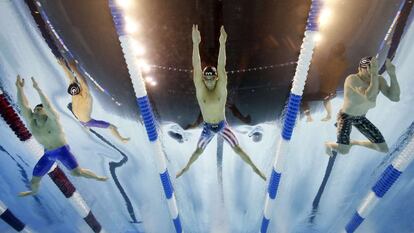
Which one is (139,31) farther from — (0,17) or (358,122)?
(358,122)

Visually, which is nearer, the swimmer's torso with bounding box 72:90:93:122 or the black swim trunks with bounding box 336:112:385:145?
the black swim trunks with bounding box 336:112:385:145

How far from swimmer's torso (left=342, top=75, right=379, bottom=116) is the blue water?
2.17ft

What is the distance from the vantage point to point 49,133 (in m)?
4.48

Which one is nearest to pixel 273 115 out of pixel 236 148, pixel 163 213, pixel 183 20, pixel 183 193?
pixel 236 148

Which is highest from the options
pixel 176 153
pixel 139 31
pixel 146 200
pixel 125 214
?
pixel 139 31

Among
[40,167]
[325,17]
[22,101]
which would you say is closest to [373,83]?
[325,17]

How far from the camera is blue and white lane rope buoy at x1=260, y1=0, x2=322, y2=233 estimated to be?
346 cm

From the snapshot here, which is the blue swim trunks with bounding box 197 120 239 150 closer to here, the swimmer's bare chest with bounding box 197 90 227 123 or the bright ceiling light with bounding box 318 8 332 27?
the swimmer's bare chest with bounding box 197 90 227 123

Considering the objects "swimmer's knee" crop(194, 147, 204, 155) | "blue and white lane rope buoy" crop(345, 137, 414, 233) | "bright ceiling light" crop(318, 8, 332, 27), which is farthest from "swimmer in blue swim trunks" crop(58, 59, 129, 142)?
"blue and white lane rope buoy" crop(345, 137, 414, 233)

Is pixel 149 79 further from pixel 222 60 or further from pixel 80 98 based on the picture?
pixel 222 60

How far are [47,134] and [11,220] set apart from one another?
13.2 ft

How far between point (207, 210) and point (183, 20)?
16.8 feet

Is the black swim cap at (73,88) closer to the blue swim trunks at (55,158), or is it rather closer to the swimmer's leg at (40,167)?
the blue swim trunks at (55,158)

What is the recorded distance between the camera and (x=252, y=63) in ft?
13.5
